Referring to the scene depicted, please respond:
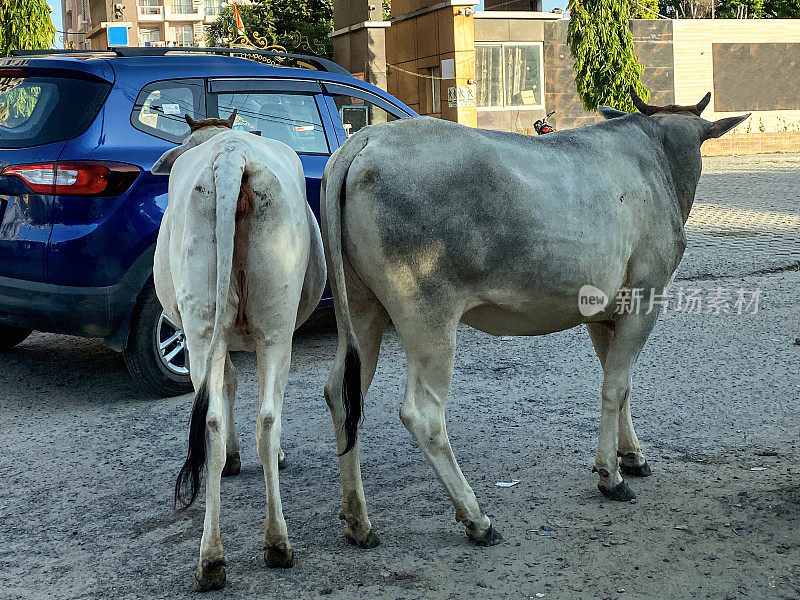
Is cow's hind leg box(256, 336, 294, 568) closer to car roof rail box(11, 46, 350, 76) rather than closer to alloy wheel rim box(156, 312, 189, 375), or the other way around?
alloy wheel rim box(156, 312, 189, 375)

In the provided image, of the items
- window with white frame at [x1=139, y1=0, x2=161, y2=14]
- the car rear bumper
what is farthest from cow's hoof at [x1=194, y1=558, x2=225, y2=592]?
window with white frame at [x1=139, y1=0, x2=161, y2=14]

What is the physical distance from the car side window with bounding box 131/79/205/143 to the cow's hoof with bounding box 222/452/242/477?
7.56 feet

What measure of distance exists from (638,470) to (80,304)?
3.38 meters

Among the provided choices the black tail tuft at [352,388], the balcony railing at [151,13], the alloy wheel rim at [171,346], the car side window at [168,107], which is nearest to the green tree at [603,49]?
the car side window at [168,107]

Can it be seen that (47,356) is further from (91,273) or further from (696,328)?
(696,328)

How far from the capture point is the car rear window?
583 centimetres

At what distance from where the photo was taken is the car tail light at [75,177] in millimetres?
5637

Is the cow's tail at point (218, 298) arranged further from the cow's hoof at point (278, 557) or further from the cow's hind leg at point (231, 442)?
the cow's hind leg at point (231, 442)

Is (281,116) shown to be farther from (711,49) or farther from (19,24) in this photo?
(711,49)

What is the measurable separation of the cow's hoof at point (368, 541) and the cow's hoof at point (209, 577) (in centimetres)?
61

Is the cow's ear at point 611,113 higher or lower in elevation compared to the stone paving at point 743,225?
higher

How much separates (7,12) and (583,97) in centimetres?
1605

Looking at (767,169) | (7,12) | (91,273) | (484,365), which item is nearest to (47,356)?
(91,273)

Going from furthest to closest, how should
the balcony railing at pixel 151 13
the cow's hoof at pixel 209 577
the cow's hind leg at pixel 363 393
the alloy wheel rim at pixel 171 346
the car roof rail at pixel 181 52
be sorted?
1. the balcony railing at pixel 151 13
2. the car roof rail at pixel 181 52
3. the alloy wheel rim at pixel 171 346
4. the cow's hind leg at pixel 363 393
5. the cow's hoof at pixel 209 577
